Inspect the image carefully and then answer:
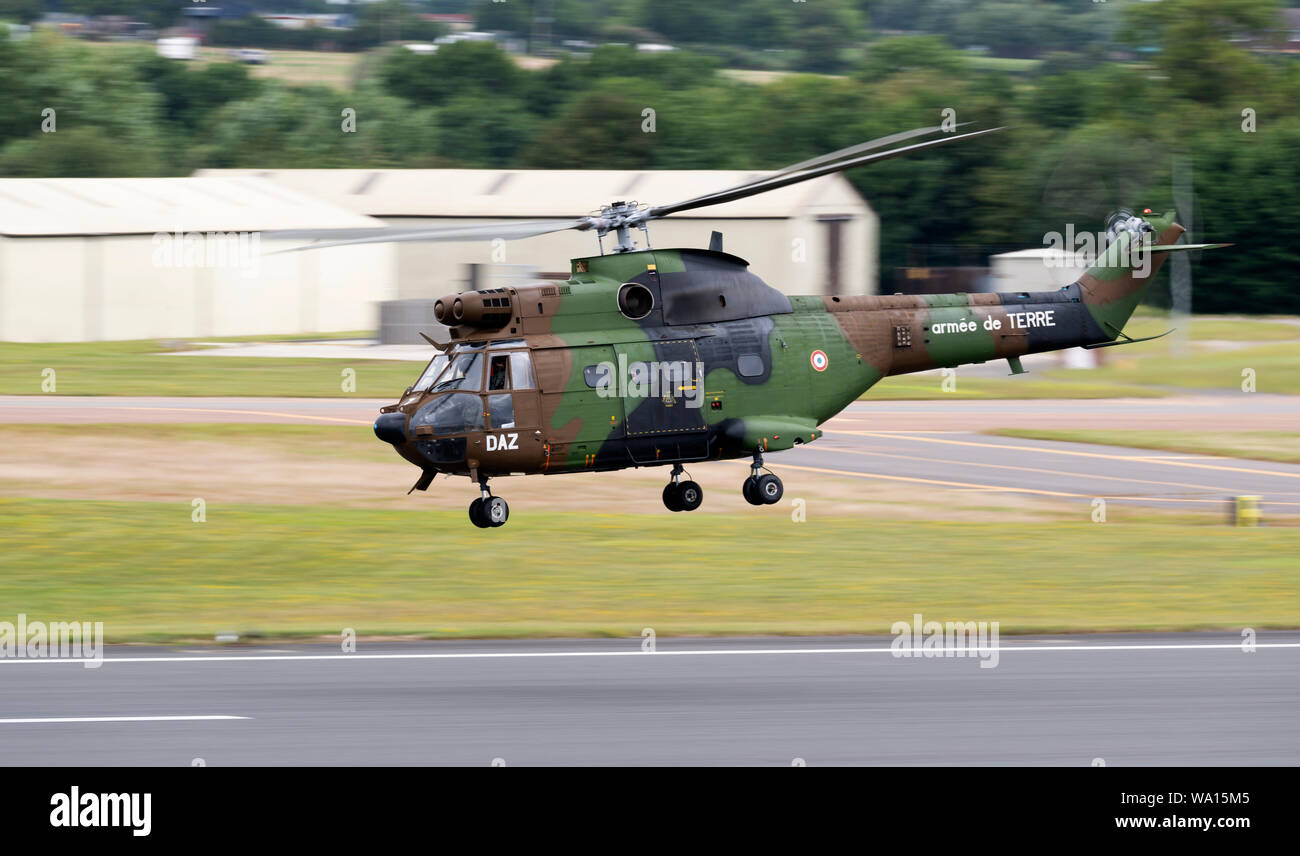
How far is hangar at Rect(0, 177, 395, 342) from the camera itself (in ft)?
179

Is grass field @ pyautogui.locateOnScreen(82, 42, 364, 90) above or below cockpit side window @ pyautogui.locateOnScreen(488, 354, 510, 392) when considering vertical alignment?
above

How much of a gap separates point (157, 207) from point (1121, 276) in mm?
43163

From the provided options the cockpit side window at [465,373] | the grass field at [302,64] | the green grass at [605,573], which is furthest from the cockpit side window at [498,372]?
the grass field at [302,64]

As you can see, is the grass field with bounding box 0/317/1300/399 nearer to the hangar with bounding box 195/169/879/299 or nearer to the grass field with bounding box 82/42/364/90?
the hangar with bounding box 195/169/879/299

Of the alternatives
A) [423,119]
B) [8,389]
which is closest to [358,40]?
[423,119]

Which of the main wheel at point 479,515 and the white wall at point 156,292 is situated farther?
the white wall at point 156,292

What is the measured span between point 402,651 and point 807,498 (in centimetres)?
1440

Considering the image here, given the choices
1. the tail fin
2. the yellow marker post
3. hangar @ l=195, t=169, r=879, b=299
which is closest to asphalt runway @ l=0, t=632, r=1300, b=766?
the tail fin

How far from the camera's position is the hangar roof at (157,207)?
5550cm

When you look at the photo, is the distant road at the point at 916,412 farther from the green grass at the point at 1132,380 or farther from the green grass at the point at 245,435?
the green grass at the point at 1132,380

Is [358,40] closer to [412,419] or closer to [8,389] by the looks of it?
[8,389]

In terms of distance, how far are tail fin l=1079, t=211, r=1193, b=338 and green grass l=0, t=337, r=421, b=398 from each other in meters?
25.1

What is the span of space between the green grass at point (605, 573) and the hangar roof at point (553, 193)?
34097 millimetres

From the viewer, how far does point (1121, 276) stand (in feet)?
80.3
